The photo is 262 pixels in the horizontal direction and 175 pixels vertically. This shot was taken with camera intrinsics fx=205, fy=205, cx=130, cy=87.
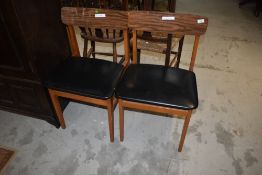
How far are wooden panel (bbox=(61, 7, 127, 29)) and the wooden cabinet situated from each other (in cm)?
9

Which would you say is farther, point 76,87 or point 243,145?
point 243,145

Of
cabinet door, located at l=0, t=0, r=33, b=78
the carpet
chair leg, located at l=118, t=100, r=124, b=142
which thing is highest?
cabinet door, located at l=0, t=0, r=33, b=78

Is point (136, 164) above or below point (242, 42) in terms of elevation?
below

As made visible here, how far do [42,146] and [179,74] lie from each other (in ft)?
3.81

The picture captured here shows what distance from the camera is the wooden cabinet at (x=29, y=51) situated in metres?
1.17

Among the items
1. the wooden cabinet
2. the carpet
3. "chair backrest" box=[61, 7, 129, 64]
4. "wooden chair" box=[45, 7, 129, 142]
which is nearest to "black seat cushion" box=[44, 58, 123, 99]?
"wooden chair" box=[45, 7, 129, 142]

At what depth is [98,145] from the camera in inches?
62.1

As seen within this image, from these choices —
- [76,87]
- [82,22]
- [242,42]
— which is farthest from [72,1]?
[242,42]

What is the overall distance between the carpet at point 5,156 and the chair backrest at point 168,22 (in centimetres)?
128

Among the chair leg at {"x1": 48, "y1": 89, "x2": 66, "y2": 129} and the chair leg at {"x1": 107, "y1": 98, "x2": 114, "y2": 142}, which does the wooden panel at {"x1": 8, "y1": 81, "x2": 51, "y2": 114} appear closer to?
the chair leg at {"x1": 48, "y1": 89, "x2": 66, "y2": 129}

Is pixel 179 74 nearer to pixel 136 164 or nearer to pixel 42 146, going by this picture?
pixel 136 164

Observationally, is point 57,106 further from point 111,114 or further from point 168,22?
point 168,22

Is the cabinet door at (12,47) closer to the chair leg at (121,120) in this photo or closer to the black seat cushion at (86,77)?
the black seat cushion at (86,77)

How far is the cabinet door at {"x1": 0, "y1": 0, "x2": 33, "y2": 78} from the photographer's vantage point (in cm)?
112
